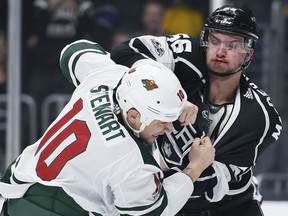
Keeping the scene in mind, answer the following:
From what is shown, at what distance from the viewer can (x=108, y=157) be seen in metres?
2.15

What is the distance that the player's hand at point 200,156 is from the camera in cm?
239

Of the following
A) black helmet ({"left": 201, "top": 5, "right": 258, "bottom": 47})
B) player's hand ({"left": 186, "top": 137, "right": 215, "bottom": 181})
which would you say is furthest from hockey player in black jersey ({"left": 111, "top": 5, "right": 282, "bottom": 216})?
player's hand ({"left": 186, "top": 137, "right": 215, "bottom": 181})

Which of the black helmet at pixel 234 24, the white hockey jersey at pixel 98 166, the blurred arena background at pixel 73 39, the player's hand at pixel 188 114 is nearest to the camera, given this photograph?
the white hockey jersey at pixel 98 166

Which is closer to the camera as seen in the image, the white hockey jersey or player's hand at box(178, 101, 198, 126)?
the white hockey jersey

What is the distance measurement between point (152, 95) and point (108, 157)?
0.19 metres

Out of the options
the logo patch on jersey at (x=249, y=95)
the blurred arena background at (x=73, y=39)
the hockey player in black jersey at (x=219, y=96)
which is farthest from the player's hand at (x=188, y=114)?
the blurred arena background at (x=73, y=39)

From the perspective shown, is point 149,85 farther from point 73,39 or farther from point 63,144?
point 73,39

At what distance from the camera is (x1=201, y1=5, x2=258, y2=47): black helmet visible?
2.58 meters

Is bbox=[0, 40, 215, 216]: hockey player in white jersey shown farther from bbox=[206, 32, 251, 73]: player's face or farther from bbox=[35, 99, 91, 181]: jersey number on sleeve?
bbox=[206, 32, 251, 73]: player's face

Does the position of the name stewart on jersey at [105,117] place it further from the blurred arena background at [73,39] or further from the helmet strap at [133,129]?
the blurred arena background at [73,39]

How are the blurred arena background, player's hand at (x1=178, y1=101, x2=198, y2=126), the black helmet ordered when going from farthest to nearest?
1. the blurred arena background
2. the black helmet
3. player's hand at (x1=178, y1=101, x2=198, y2=126)

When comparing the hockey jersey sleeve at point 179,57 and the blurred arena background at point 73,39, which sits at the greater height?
the hockey jersey sleeve at point 179,57

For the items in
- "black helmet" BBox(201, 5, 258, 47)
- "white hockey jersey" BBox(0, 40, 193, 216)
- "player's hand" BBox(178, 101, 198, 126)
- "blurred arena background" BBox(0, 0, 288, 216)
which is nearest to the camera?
"white hockey jersey" BBox(0, 40, 193, 216)

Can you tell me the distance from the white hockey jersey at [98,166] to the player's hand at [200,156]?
63mm
